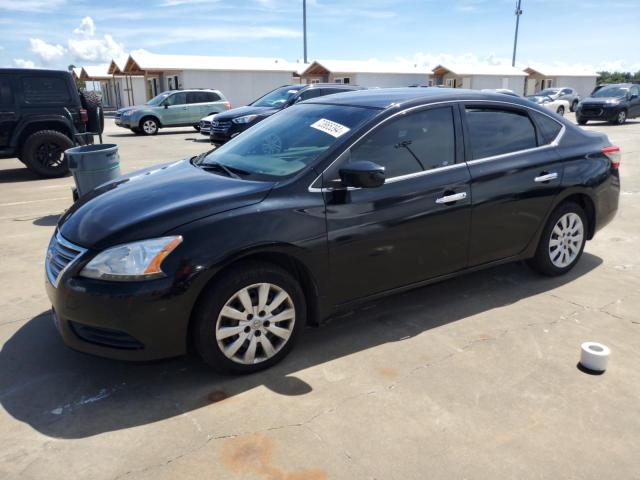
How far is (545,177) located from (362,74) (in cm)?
3827

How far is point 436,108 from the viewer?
12.9 feet

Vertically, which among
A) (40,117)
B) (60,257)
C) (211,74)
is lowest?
(60,257)

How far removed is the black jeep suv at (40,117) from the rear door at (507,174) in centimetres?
833

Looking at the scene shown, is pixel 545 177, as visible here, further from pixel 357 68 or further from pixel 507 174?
pixel 357 68

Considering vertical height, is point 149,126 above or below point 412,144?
below

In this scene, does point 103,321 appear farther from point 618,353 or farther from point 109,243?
point 618,353

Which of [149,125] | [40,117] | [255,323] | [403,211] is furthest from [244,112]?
[255,323]

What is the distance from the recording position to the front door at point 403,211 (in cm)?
344

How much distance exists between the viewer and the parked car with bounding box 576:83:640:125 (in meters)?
21.4

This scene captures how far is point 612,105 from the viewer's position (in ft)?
70.0

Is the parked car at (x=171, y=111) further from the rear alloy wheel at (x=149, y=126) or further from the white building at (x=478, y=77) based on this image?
the white building at (x=478, y=77)

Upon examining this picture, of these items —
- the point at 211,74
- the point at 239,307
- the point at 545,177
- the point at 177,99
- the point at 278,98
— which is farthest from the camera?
the point at 211,74

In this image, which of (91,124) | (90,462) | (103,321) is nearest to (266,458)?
(90,462)

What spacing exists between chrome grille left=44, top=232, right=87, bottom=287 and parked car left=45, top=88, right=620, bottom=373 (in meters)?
0.01
